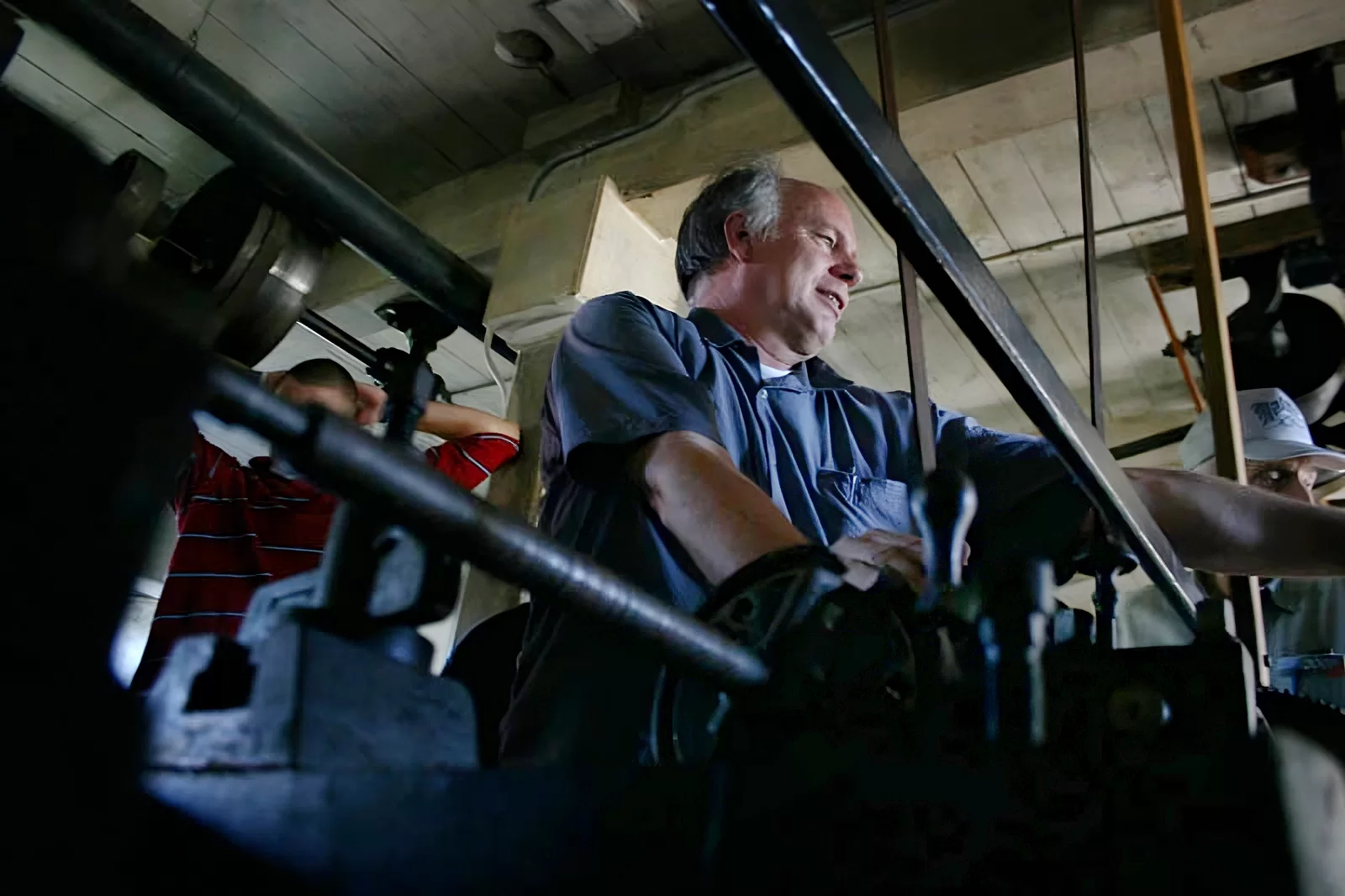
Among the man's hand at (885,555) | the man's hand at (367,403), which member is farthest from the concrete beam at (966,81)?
the man's hand at (885,555)

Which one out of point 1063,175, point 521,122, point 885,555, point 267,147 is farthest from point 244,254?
point 1063,175

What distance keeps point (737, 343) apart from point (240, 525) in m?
1.09

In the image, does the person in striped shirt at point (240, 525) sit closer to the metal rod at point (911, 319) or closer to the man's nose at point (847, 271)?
the man's nose at point (847, 271)

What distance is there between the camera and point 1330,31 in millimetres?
1823

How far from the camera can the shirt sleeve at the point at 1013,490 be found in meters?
1.12

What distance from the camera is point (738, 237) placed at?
1606 mm

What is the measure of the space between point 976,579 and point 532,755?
589 millimetres

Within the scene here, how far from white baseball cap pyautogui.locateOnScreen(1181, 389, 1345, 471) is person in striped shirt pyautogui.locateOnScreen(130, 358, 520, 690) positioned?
1.55 meters

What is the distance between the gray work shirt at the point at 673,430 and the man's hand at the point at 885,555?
0.08 m

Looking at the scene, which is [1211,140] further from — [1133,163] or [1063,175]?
[1063,175]

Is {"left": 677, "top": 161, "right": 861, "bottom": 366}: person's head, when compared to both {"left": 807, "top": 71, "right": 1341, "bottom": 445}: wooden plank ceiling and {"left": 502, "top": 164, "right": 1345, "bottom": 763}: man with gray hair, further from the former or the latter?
{"left": 807, "top": 71, "right": 1341, "bottom": 445}: wooden plank ceiling

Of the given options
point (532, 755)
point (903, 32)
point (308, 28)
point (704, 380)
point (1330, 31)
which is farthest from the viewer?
point (308, 28)

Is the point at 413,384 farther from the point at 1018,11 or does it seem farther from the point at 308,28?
the point at 308,28

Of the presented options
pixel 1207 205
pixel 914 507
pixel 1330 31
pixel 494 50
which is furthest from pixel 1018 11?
pixel 914 507
